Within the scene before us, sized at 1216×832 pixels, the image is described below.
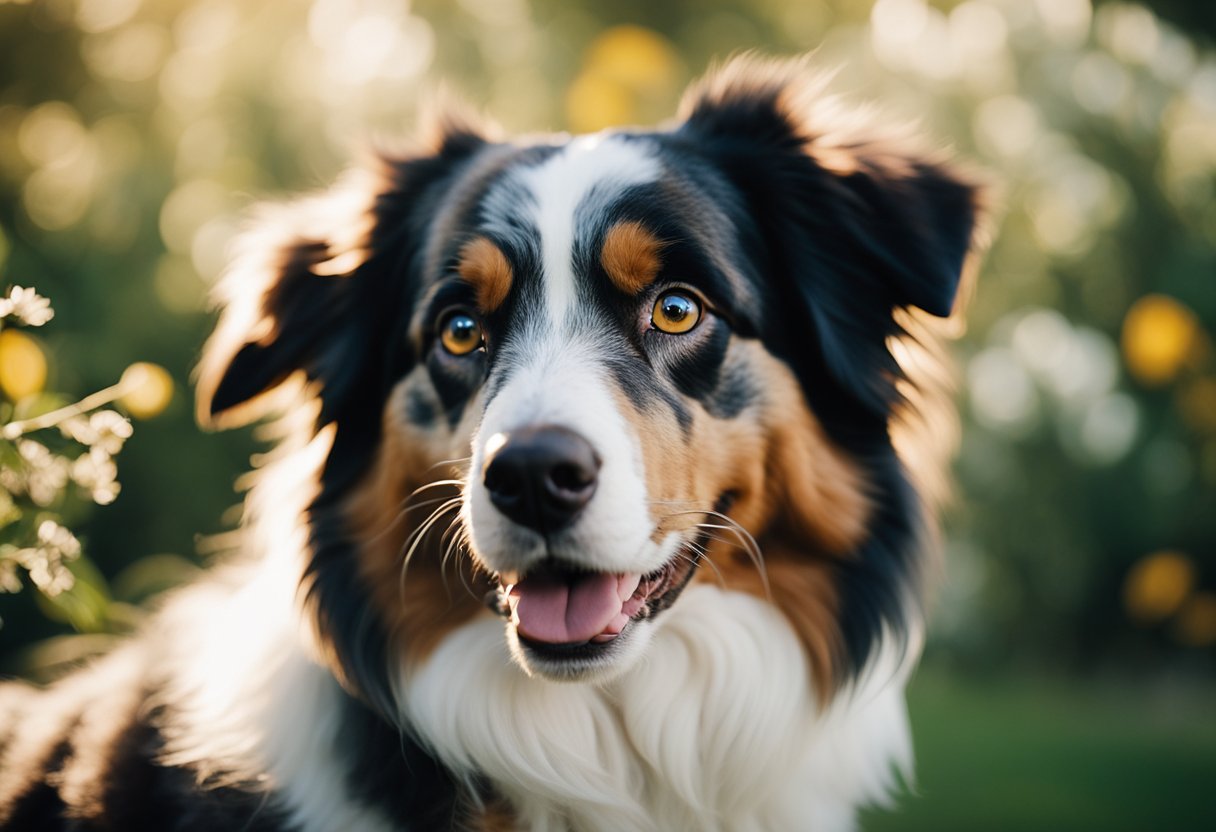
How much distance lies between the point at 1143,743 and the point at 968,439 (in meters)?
2.02

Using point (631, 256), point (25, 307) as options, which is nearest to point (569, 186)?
point (631, 256)

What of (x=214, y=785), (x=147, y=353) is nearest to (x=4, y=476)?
(x=214, y=785)

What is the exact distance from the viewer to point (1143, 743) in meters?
5.71

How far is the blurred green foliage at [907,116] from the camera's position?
19.3ft

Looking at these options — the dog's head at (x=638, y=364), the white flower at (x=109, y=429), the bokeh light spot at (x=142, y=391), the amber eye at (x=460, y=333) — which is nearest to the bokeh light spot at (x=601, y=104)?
the dog's head at (x=638, y=364)

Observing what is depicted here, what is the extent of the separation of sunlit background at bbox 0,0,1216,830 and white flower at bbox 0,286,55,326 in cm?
338

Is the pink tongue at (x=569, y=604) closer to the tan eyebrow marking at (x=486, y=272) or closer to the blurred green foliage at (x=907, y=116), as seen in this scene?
the tan eyebrow marking at (x=486, y=272)

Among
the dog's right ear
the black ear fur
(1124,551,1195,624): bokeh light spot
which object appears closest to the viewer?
the black ear fur

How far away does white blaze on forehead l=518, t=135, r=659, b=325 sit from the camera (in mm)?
2590

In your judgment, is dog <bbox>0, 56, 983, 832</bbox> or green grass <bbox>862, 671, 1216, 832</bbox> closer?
dog <bbox>0, 56, 983, 832</bbox>

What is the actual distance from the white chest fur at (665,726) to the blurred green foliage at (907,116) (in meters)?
3.61

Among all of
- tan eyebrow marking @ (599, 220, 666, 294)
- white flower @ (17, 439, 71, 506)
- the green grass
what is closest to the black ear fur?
tan eyebrow marking @ (599, 220, 666, 294)

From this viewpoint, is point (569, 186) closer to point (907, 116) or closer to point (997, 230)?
point (907, 116)

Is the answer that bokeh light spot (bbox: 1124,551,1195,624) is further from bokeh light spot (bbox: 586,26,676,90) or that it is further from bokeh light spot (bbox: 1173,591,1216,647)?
bokeh light spot (bbox: 586,26,676,90)
